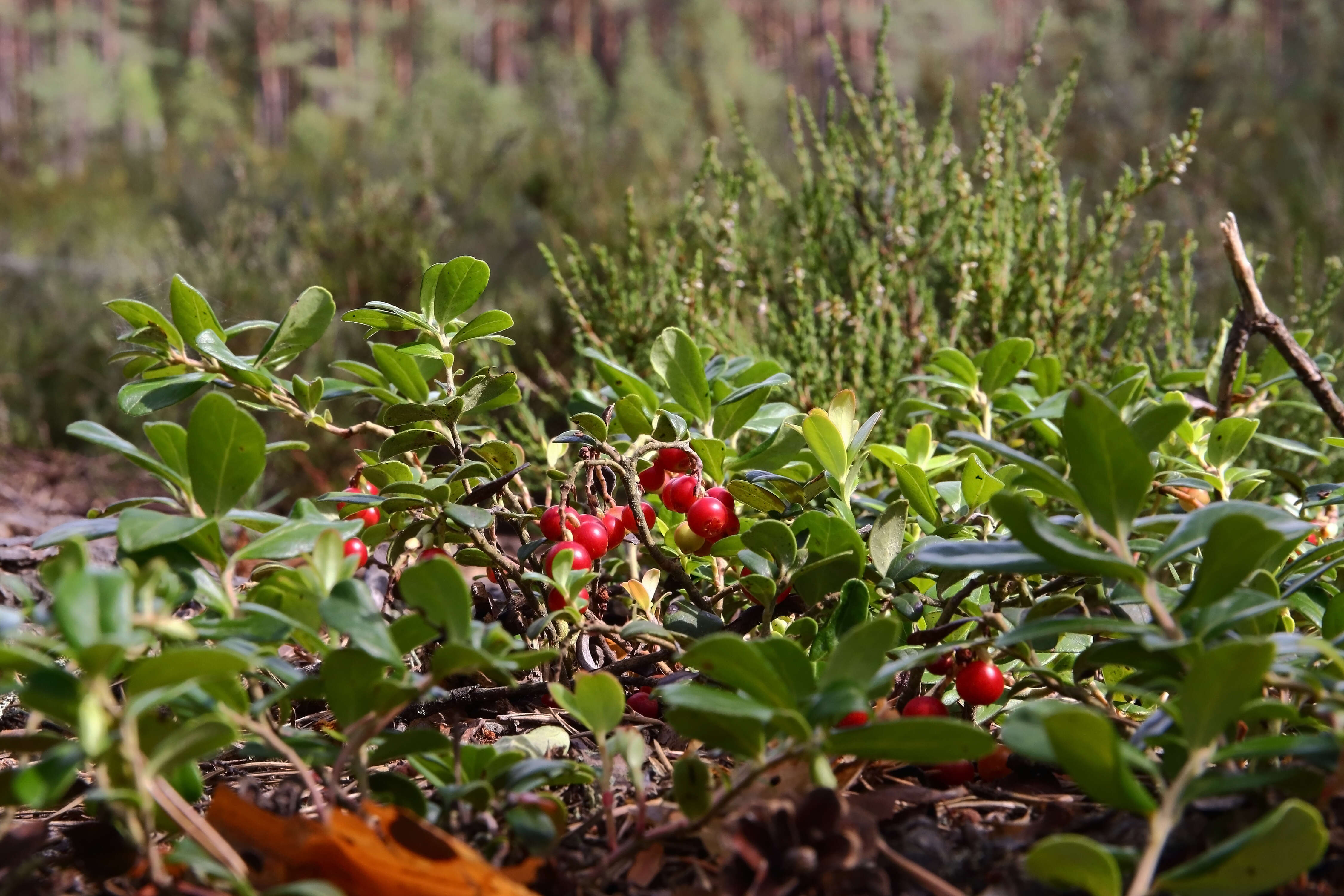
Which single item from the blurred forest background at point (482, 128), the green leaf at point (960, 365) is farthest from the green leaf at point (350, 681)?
the blurred forest background at point (482, 128)

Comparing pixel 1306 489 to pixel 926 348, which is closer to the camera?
pixel 1306 489

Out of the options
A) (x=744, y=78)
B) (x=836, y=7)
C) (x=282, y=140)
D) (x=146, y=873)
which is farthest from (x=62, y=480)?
(x=836, y=7)

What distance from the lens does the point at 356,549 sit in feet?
2.35

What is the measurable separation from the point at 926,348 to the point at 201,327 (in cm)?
136

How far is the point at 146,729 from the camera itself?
51 cm

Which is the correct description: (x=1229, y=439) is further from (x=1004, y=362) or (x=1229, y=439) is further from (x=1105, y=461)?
(x=1105, y=461)

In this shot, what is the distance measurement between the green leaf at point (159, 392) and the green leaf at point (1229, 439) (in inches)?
33.5

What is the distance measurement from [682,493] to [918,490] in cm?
19

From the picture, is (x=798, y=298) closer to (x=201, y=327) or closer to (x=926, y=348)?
(x=926, y=348)

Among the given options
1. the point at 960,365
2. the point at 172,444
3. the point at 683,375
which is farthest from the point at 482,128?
the point at 172,444

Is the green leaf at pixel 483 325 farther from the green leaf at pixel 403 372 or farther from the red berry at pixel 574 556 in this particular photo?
the red berry at pixel 574 556


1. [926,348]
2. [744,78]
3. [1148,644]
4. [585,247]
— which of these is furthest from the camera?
[744,78]

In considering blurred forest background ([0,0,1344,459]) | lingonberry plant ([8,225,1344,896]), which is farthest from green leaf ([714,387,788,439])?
blurred forest background ([0,0,1344,459])

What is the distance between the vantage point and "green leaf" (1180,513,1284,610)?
492 mm
